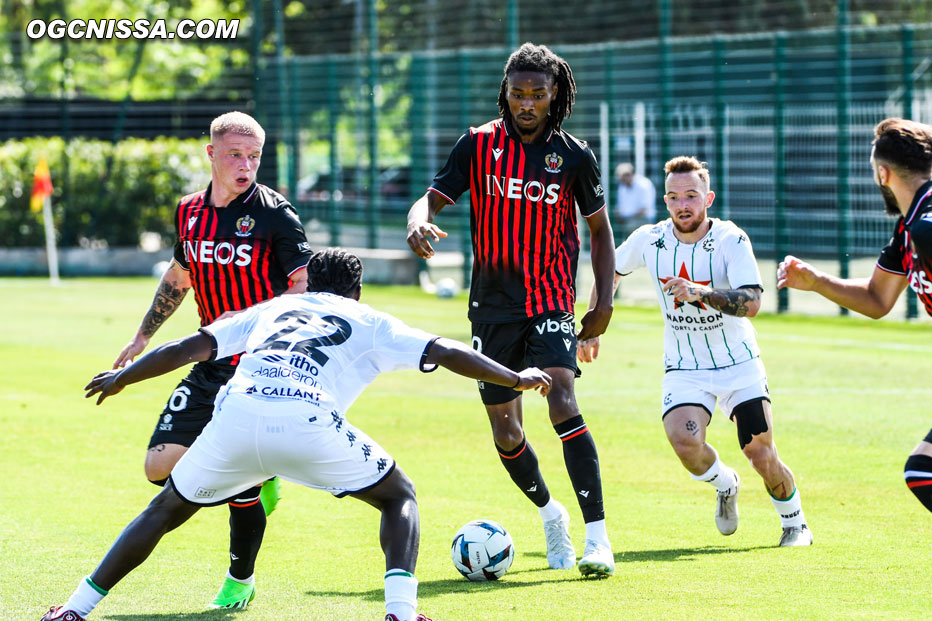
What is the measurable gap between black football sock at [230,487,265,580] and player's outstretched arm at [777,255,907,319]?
2617mm

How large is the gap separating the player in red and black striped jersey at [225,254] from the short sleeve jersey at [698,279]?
6.35 ft

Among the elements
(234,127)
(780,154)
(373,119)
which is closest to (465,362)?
(234,127)

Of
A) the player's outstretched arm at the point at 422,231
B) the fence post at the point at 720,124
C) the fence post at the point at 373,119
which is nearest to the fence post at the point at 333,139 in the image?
the fence post at the point at 373,119

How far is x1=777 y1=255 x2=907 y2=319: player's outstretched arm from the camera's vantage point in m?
6.23

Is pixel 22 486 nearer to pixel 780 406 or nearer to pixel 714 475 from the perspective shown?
pixel 714 475

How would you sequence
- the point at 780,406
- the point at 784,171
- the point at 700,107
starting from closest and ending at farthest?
1. the point at 780,406
2. the point at 784,171
3. the point at 700,107

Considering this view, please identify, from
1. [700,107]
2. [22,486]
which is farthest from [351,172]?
[22,486]

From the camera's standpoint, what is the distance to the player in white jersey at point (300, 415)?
205 inches

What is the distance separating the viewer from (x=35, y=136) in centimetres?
3034

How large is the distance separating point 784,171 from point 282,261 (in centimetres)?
1504

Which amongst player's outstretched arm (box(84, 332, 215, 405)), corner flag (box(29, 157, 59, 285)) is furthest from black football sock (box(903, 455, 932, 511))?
corner flag (box(29, 157, 59, 285))

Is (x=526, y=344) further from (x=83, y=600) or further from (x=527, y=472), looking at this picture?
(x=83, y=600)

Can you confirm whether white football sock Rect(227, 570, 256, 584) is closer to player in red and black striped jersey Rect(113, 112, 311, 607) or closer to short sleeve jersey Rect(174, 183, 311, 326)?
player in red and black striped jersey Rect(113, 112, 311, 607)

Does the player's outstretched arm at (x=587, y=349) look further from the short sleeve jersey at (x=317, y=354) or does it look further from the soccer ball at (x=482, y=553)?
the short sleeve jersey at (x=317, y=354)
